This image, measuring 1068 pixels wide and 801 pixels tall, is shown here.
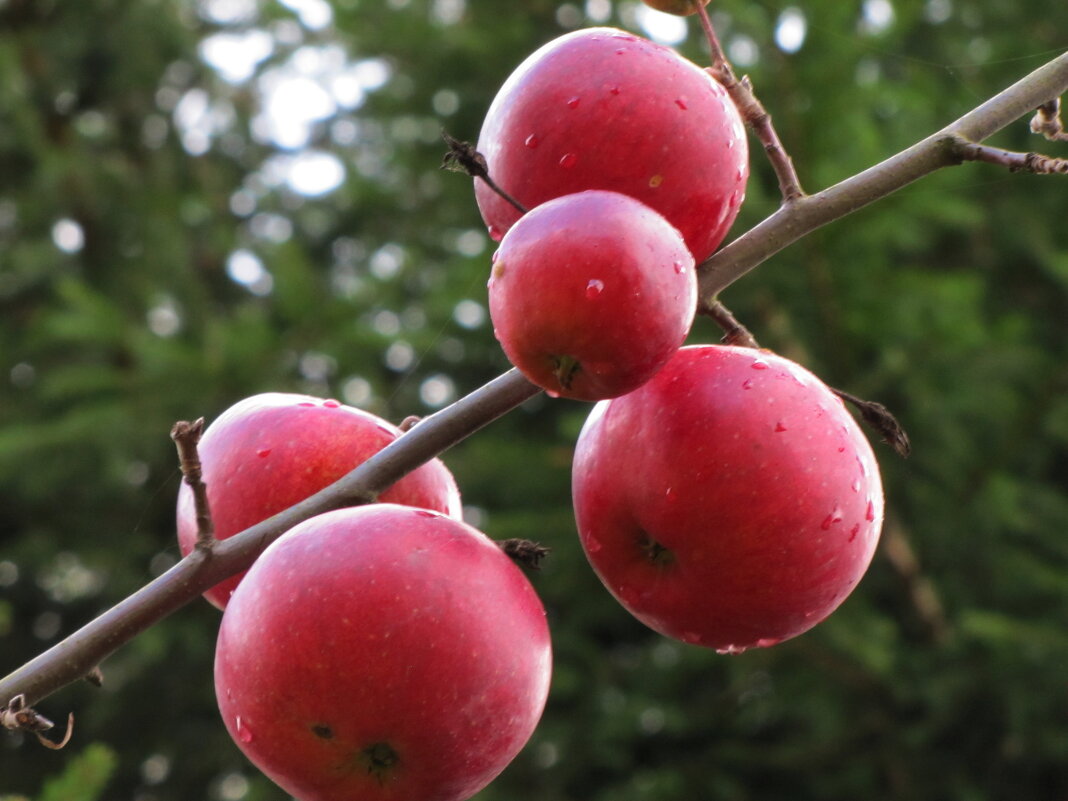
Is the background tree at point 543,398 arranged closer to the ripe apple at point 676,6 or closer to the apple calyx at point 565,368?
the ripe apple at point 676,6

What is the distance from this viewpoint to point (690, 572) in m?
0.97

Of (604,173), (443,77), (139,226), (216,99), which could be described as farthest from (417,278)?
(604,173)

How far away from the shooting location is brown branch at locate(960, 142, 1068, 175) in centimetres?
87

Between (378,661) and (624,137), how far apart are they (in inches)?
17.6

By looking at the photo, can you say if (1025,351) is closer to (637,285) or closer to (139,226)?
(637,285)

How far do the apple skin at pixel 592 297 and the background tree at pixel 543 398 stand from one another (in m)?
1.99

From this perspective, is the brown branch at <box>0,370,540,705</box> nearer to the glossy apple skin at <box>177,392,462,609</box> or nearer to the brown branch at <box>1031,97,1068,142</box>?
the glossy apple skin at <box>177,392,462,609</box>

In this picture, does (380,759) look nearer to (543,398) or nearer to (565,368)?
(565,368)

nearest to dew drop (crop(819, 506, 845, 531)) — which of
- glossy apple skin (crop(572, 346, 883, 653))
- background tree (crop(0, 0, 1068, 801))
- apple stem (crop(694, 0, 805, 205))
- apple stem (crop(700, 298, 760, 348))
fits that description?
glossy apple skin (crop(572, 346, 883, 653))

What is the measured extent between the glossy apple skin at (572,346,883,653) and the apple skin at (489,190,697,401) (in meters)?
0.13

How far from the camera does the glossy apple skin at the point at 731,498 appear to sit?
94 centimetres

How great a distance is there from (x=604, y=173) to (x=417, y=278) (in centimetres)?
321

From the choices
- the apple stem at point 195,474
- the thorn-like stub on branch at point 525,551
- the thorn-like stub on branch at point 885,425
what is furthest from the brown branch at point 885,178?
the apple stem at point 195,474

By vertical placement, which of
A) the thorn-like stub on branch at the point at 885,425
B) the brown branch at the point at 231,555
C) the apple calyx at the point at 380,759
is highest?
the brown branch at the point at 231,555
